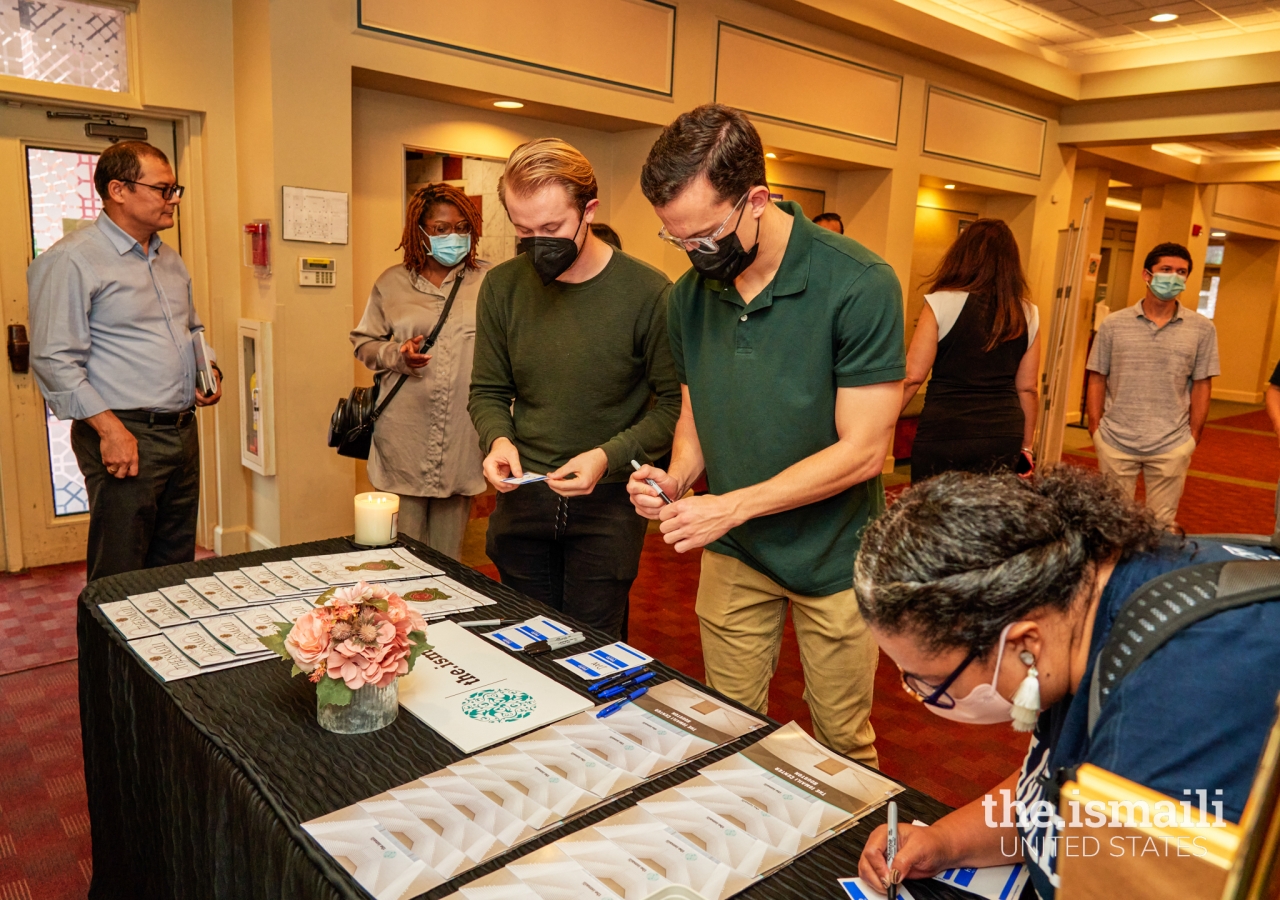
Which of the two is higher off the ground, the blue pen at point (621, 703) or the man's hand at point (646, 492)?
the man's hand at point (646, 492)

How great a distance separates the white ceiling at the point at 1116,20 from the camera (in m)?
5.68

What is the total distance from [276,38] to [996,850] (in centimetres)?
368

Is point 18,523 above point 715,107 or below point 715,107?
below

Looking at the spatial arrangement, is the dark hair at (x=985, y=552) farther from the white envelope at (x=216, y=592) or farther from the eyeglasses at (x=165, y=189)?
the eyeglasses at (x=165, y=189)

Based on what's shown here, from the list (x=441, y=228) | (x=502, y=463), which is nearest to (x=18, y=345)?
(x=441, y=228)

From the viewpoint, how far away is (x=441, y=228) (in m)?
2.82

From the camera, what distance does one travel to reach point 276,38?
341 centimetres

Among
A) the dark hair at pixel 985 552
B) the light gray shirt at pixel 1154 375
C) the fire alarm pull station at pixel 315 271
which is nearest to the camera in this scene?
the dark hair at pixel 985 552

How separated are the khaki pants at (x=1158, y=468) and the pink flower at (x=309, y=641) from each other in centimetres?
362

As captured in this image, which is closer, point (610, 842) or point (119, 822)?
point (610, 842)

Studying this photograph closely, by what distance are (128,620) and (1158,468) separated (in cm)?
401

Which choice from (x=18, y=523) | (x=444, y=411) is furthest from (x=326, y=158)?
(x=18, y=523)

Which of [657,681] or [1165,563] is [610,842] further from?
[1165,563]

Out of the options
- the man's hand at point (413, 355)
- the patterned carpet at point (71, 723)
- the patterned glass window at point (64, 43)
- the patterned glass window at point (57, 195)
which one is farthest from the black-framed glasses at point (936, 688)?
the patterned glass window at point (64, 43)
